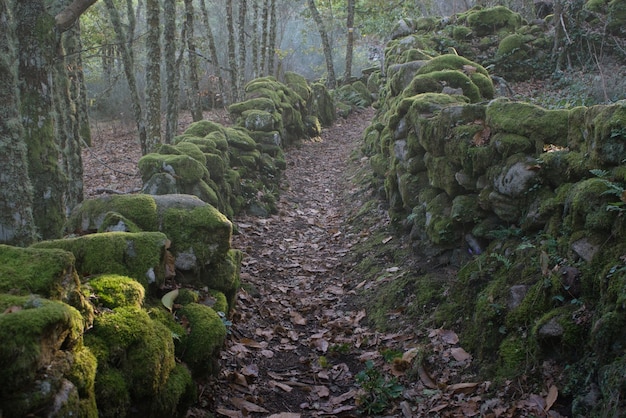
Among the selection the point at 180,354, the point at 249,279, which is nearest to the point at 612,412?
the point at 180,354

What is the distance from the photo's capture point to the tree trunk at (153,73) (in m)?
9.56

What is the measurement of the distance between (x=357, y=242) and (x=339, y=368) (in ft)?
11.6

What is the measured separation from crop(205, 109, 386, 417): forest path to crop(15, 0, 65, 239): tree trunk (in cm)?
266

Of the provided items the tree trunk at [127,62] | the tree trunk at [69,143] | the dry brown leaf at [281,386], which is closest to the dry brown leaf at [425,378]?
the dry brown leaf at [281,386]

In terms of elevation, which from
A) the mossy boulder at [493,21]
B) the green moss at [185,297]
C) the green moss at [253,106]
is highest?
the mossy boulder at [493,21]

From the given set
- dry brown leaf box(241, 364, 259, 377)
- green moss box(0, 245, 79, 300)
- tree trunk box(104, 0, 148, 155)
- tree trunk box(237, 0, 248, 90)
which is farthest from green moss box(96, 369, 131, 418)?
tree trunk box(237, 0, 248, 90)

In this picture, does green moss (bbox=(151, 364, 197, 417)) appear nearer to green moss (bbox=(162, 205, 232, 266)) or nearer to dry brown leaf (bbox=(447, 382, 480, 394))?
green moss (bbox=(162, 205, 232, 266))

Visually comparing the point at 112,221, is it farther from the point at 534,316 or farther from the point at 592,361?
the point at 592,361

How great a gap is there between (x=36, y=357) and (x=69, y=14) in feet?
17.2

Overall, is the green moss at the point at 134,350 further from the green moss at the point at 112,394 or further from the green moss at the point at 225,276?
the green moss at the point at 225,276

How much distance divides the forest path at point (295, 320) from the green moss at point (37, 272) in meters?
1.73

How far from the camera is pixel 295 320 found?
6141 millimetres

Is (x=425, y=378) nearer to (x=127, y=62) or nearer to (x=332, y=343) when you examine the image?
(x=332, y=343)

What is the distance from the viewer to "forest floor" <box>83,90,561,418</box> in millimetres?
4215
